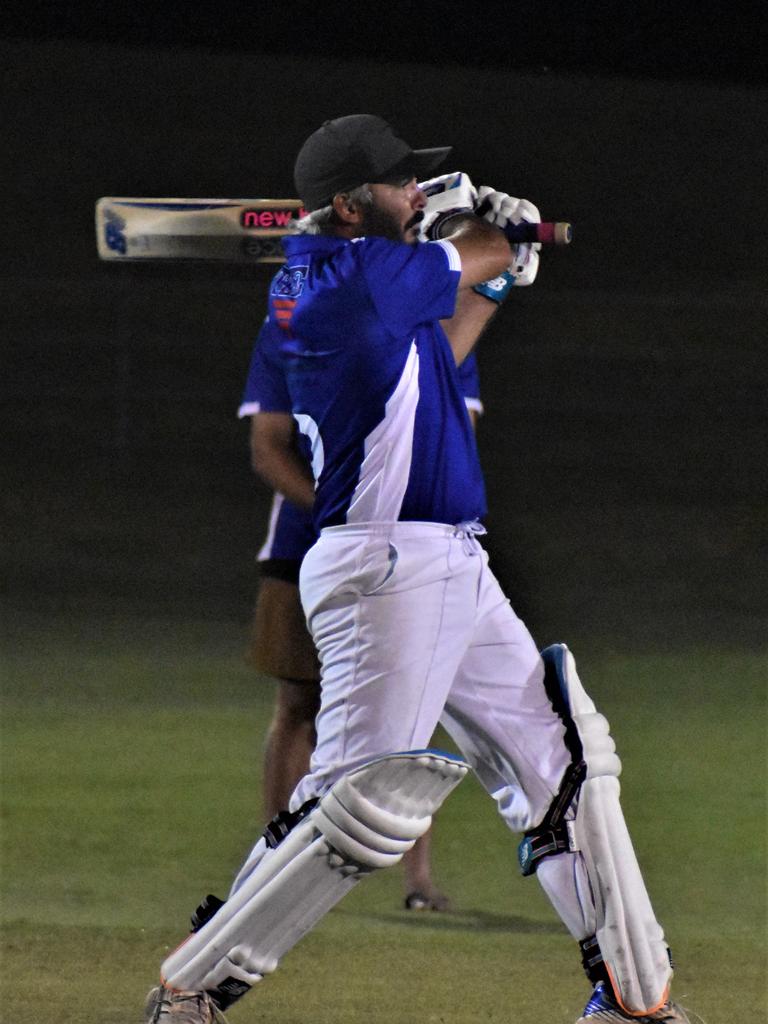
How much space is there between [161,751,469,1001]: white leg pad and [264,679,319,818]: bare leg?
118 centimetres

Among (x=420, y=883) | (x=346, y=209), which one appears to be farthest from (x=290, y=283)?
(x=420, y=883)

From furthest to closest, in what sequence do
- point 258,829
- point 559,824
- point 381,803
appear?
1. point 258,829
2. point 559,824
3. point 381,803

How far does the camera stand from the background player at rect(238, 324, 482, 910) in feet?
13.5

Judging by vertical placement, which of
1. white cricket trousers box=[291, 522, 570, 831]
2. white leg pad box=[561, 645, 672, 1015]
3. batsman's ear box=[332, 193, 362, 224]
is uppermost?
batsman's ear box=[332, 193, 362, 224]

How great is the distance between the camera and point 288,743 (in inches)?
166

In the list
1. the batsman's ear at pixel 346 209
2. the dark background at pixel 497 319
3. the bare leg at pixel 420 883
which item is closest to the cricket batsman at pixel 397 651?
the batsman's ear at pixel 346 209

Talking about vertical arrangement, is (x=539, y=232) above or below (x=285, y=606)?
above

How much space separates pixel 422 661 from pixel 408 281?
0.63 metres

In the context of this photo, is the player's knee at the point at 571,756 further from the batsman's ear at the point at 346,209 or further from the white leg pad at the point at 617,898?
the batsman's ear at the point at 346,209

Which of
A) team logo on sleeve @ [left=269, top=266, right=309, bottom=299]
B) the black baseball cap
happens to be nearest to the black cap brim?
the black baseball cap

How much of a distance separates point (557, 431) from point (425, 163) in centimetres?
1079

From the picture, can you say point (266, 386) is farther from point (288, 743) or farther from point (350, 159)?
point (350, 159)

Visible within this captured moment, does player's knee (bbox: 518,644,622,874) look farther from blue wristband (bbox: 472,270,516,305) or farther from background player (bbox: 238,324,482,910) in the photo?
background player (bbox: 238,324,482,910)

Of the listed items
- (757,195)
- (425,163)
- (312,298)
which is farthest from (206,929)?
(757,195)
